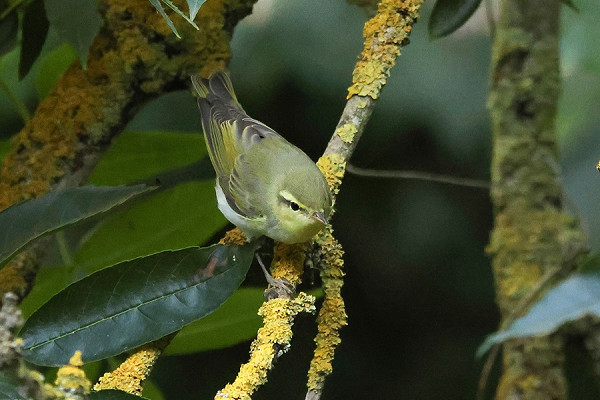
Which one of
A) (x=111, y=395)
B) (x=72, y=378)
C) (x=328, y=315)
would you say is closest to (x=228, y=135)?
(x=328, y=315)

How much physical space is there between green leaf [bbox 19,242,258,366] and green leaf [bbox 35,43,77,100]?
28.6 inches

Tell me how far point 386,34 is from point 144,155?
0.53 m

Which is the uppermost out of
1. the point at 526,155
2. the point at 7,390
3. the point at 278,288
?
the point at 526,155

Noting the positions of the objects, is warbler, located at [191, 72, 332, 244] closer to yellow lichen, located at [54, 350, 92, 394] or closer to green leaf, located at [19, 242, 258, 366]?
green leaf, located at [19, 242, 258, 366]

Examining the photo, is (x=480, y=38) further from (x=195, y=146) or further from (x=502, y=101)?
(x=195, y=146)

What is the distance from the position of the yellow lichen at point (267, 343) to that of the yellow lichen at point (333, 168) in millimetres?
279

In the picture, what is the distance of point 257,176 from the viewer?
1.44 m

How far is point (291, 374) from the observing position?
7.07ft

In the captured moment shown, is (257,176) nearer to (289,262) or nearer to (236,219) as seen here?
(236,219)

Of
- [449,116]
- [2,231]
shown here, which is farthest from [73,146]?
[449,116]

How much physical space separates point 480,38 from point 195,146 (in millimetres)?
1280

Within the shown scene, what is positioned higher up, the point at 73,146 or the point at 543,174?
the point at 543,174

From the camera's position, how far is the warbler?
1.23 meters

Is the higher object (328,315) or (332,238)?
(332,238)
